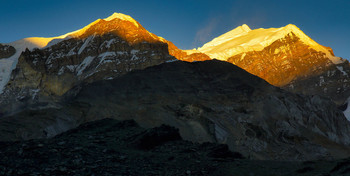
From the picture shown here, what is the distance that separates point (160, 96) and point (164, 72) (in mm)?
12176

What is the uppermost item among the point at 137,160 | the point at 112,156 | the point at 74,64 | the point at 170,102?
the point at 74,64

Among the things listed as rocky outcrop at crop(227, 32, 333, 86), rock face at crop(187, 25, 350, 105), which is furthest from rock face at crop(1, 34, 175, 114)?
rocky outcrop at crop(227, 32, 333, 86)

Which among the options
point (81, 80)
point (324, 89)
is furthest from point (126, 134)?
point (324, 89)

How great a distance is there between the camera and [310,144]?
71.1 m

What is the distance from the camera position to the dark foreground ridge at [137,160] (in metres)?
17.2

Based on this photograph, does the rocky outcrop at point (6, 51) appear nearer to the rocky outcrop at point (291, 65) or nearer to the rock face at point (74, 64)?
the rock face at point (74, 64)

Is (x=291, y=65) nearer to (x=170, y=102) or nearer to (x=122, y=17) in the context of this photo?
(x=122, y=17)

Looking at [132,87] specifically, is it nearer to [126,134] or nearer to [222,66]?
[222,66]

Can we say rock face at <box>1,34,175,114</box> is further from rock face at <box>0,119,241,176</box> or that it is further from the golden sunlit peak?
rock face at <box>0,119,241,176</box>

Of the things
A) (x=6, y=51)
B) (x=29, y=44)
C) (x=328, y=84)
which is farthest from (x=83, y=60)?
(x=328, y=84)

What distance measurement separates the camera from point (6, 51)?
17912cm

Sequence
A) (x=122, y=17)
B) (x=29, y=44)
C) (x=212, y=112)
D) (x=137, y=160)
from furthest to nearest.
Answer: (x=29, y=44) → (x=122, y=17) → (x=212, y=112) → (x=137, y=160)

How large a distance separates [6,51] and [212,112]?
135 meters

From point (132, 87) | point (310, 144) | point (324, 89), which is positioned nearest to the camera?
point (310, 144)
